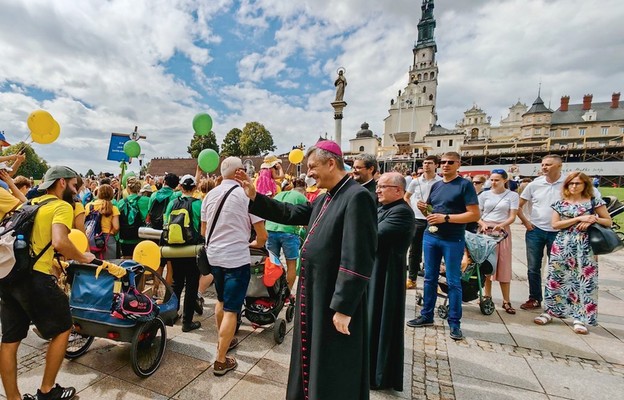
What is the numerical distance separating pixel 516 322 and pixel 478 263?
3.08 ft

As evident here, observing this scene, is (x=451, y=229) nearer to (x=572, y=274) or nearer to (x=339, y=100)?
(x=572, y=274)

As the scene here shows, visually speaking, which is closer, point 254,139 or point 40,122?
point 40,122

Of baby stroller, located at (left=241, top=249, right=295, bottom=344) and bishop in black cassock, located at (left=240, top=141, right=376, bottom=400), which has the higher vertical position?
bishop in black cassock, located at (left=240, top=141, right=376, bottom=400)

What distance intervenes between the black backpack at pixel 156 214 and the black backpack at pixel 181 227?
35.7 inches

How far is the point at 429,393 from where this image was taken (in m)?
2.56

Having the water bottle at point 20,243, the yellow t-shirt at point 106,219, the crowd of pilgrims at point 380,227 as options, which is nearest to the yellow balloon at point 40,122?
the crowd of pilgrims at point 380,227

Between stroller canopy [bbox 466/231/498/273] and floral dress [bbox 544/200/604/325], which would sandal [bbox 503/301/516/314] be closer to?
floral dress [bbox 544/200/604/325]

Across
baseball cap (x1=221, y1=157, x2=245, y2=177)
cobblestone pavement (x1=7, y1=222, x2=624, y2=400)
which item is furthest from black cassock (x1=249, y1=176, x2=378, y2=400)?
baseball cap (x1=221, y1=157, x2=245, y2=177)

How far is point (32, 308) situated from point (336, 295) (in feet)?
7.35

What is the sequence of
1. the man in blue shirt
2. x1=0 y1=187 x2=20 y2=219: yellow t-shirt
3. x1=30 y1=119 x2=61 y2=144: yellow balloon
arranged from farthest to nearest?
x1=30 y1=119 x2=61 y2=144: yellow balloon < the man in blue shirt < x1=0 y1=187 x2=20 y2=219: yellow t-shirt

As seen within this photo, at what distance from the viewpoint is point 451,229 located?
3.46 metres

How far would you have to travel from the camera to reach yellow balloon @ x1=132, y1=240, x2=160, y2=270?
308cm

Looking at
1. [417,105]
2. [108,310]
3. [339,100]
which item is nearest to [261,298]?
[108,310]

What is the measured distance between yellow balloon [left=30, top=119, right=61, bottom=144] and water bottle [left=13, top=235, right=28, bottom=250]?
8.30ft
